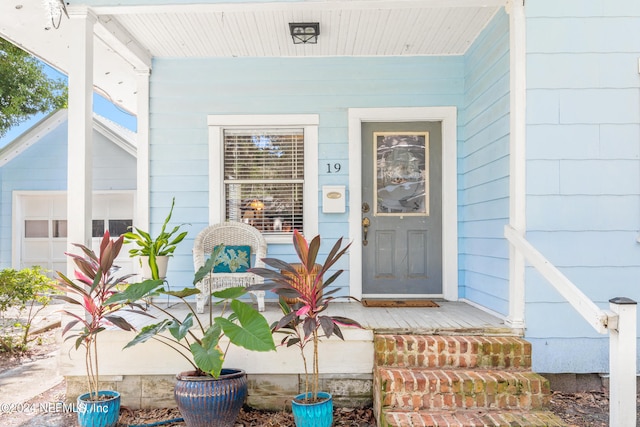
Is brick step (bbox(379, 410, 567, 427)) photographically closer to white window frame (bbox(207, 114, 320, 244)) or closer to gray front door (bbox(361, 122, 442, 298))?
gray front door (bbox(361, 122, 442, 298))

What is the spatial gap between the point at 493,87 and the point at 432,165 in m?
1.05

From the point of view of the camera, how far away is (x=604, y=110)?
3.38 m

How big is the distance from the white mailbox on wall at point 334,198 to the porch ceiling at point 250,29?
135 cm

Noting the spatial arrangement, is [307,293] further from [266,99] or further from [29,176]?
[29,176]

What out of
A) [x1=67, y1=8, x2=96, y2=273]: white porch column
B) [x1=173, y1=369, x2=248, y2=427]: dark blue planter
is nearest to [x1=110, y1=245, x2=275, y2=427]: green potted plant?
[x1=173, y1=369, x2=248, y2=427]: dark blue planter

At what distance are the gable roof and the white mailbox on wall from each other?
15.2 ft

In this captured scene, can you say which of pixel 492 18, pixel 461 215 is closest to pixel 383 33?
pixel 492 18

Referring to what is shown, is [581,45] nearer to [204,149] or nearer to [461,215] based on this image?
[461,215]

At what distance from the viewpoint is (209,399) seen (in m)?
2.83

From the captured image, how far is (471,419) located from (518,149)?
72.3 inches

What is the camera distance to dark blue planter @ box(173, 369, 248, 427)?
283 cm

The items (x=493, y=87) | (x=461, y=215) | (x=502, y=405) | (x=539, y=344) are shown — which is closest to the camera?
(x=502, y=405)

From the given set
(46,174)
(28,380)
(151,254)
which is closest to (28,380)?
(28,380)

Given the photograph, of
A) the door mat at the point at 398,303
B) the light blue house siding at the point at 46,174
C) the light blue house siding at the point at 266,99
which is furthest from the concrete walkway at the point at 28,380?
the light blue house siding at the point at 46,174
